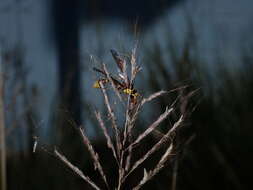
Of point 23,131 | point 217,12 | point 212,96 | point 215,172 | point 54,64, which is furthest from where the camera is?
point 54,64

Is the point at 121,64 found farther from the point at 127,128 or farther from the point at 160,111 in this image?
the point at 160,111

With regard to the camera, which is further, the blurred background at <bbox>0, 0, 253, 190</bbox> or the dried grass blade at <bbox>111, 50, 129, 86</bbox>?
the blurred background at <bbox>0, 0, 253, 190</bbox>

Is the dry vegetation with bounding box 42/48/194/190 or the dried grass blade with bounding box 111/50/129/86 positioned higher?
the dried grass blade with bounding box 111/50/129/86

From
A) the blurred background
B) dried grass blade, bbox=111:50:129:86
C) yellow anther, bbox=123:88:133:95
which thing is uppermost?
dried grass blade, bbox=111:50:129:86

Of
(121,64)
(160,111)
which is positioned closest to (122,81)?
(121,64)

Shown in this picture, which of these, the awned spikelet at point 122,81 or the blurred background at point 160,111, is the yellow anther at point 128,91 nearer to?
the awned spikelet at point 122,81

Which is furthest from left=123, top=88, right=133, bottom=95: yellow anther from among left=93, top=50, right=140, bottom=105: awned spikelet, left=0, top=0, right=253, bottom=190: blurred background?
left=0, top=0, right=253, bottom=190: blurred background

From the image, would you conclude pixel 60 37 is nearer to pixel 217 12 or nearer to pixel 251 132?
pixel 217 12

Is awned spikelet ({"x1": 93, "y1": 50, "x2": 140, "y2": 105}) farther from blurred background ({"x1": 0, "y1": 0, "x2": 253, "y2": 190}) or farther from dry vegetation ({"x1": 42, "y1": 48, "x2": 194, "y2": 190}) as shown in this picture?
blurred background ({"x1": 0, "y1": 0, "x2": 253, "y2": 190})

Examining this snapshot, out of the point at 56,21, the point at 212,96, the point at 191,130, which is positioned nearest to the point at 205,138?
the point at 191,130

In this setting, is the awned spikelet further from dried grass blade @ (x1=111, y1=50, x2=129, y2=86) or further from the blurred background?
the blurred background

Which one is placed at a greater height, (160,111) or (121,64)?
(121,64)
